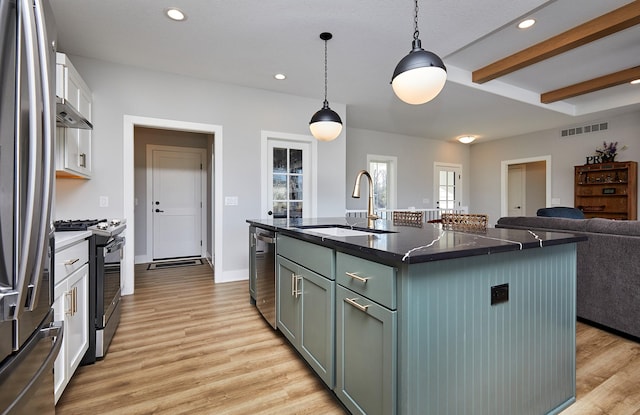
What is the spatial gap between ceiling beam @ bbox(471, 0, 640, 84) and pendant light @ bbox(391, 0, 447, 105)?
211 cm

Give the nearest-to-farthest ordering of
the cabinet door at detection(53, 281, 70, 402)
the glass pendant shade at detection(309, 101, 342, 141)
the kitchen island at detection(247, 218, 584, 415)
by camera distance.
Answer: the kitchen island at detection(247, 218, 584, 415)
the cabinet door at detection(53, 281, 70, 402)
the glass pendant shade at detection(309, 101, 342, 141)

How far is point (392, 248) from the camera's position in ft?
3.93

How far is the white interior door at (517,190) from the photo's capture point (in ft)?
27.1

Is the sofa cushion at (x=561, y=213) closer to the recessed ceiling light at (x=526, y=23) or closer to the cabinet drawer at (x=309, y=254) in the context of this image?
the recessed ceiling light at (x=526, y=23)

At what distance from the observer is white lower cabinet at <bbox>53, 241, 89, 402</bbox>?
151cm

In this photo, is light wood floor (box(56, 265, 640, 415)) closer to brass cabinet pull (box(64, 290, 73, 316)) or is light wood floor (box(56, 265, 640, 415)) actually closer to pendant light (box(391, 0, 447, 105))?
brass cabinet pull (box(64, 290, 73, 316))

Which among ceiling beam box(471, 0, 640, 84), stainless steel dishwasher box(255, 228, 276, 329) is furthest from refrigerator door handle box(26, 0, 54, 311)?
ceiling beam box(471, 0, 640, 84)

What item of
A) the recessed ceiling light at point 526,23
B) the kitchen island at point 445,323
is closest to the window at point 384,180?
the recessed ceiling light at point 526,23

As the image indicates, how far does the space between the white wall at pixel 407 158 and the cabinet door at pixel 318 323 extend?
16.4 ft

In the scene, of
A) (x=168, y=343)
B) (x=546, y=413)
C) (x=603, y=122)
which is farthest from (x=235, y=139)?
(x=603, y=122)

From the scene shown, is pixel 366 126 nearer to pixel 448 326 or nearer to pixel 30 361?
pixel 448 326

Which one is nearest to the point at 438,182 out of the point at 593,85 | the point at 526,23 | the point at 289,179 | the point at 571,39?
the point at 593,85

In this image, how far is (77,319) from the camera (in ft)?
5.82

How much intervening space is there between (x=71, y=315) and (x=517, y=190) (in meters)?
9.65
